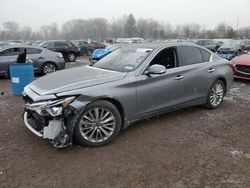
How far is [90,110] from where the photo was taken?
168 inches

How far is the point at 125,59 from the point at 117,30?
92587 millimetres

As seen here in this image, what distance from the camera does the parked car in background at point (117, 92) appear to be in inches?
162

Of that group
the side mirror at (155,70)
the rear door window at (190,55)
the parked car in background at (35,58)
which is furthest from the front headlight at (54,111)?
the parked car in background at (35,58)

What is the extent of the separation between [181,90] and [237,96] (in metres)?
3.21

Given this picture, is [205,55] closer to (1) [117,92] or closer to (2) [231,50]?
(1) [117,92]

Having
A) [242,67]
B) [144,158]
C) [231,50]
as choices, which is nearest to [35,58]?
[242,67]

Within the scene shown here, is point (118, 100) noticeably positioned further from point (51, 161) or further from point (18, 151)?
point (18, 151)

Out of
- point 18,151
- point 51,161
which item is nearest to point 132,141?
point 51,161

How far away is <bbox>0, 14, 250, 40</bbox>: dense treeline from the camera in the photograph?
83556mm

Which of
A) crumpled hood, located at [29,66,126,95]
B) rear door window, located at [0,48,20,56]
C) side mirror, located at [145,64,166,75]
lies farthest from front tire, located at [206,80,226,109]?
rear door window, located at [0,48,20,56]

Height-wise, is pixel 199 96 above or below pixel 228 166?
above

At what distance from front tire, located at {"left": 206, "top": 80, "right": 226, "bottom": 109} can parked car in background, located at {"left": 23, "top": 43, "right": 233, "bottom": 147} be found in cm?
5

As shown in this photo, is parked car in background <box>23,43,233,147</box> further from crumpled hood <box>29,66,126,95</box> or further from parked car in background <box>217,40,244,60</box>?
parked car in background <box>217,40,244,60</box>

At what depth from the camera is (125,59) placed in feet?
17.6
